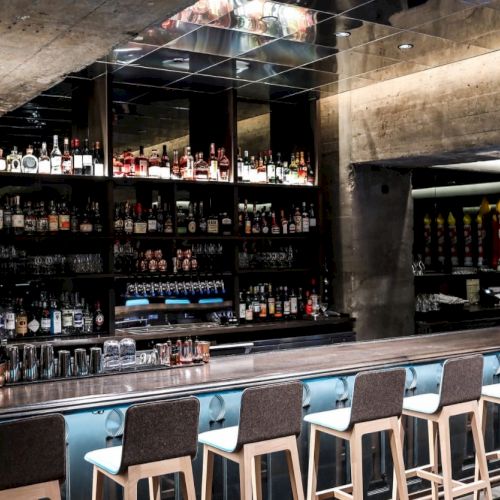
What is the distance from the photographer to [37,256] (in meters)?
5.79

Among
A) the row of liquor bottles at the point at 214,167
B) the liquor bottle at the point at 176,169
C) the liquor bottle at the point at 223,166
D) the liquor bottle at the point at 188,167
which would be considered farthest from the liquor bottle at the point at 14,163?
the liquor bottle at the point at 223,166

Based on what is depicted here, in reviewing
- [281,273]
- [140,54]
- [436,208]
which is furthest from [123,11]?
[436,208]

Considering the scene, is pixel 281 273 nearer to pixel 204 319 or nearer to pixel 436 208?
pixel 204 319

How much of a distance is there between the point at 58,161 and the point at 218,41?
163 cm

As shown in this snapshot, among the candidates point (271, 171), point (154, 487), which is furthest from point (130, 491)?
point (271, 171)

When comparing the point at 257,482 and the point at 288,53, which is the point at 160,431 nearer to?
the point at 257,482

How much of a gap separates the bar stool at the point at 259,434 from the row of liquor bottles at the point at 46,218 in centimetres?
296

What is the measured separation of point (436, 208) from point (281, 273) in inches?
135

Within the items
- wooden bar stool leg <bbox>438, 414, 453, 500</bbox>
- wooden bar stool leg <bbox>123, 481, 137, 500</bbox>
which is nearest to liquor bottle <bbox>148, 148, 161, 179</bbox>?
wooden bar stool leg <bbox>438, 414, 453, 500</bbox>

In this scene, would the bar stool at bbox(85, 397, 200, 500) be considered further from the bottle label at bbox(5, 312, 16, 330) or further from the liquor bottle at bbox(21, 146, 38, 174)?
the liquor bottle at bbox(21, 146, 38, 174)

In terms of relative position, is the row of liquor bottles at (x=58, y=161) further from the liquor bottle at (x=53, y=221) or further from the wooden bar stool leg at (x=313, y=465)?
the wooden bar stool leg at (x=313, y=465)

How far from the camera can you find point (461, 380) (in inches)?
151

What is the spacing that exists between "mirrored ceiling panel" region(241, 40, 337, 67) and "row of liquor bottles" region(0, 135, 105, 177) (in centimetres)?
147

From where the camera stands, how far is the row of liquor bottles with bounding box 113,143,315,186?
621 cm
